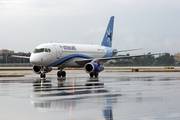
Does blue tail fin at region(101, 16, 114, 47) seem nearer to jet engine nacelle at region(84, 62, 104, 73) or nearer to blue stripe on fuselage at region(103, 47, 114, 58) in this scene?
blue stripe on fuselage at region(103, 47, 114, 58)

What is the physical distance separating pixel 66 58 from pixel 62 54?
31.9 inches

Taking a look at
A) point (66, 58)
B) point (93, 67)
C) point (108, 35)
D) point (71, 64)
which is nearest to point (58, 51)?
point (66, 58)

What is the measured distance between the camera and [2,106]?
42.4ft

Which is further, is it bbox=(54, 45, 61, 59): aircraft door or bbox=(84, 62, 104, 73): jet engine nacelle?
bbox=(54, 45, 61, 59): aircraft door

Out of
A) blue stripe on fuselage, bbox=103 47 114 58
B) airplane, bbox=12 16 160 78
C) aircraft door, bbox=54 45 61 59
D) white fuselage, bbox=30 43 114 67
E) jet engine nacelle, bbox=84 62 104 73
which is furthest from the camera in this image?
blue stripe on fuselage, bbox=103 47 114 58

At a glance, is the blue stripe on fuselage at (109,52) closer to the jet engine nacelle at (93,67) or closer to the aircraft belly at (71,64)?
the aircraft belly at (71,64)

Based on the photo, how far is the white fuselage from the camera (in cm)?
3481

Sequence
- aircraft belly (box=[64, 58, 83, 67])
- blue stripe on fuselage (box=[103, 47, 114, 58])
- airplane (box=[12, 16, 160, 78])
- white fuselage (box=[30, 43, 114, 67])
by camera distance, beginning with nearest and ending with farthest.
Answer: white fuselage (box=[30, 43, 114, 67]) < airplane (box=[12, 16, 160, 78]) < aircraft belly (box=[64, 58, 83, 67]) < blue stripe on fuselage (box=[103, 47, 114, 58])

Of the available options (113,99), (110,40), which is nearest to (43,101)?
(113,99)

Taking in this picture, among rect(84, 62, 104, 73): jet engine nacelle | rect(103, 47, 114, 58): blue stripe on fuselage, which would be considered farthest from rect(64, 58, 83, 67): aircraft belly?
rect(103, 47, 114, 58): blue stripe on fuselage

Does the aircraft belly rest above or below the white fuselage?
below

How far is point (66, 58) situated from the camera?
38.0 m

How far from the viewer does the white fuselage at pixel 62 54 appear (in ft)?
114

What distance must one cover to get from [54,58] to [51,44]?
75.5 inches
